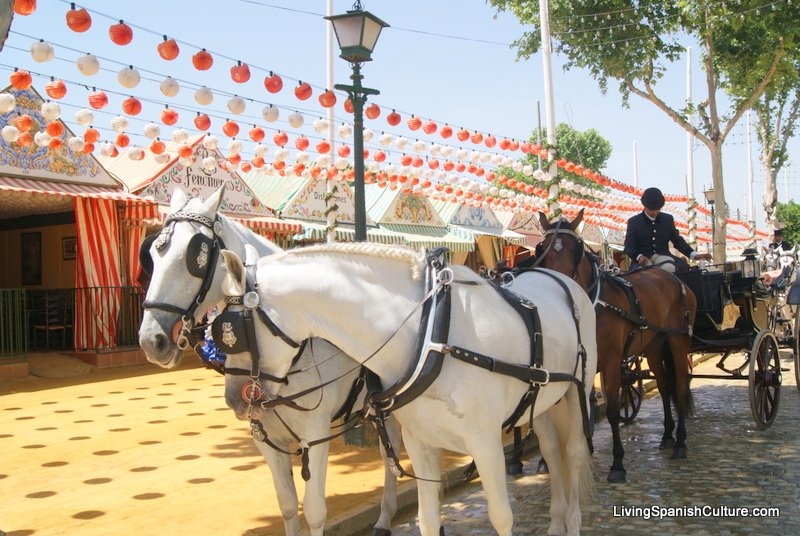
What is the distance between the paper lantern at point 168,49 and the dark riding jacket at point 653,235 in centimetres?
527

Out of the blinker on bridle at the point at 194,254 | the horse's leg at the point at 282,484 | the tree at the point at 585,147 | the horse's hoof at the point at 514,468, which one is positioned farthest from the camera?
the tree at the point at 585,147

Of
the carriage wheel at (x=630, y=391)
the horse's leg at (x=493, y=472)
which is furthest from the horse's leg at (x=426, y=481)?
the carriage wheel at (x=630, y=391)

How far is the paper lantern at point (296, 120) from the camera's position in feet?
31.9

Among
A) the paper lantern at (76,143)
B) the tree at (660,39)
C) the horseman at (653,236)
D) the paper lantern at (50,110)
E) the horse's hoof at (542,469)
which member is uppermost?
the tree at (660,39)

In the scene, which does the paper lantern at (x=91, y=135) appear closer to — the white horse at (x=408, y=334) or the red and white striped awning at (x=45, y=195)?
the red and white striped awning at (x=45, y=195)

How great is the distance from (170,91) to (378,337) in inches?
240

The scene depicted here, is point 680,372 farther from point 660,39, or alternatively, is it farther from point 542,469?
point 660,39

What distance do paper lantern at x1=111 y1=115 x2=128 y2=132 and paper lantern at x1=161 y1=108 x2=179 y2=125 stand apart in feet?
1.60

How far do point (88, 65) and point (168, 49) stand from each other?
0.84 meters

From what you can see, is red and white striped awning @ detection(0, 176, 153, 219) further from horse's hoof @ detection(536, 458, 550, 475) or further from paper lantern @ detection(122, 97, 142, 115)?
horse's hoof @ detection(536, 458, 550, 475)

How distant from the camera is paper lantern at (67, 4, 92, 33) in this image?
652cm

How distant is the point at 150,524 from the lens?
14.9 feet

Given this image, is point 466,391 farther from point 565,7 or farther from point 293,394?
point 565,7

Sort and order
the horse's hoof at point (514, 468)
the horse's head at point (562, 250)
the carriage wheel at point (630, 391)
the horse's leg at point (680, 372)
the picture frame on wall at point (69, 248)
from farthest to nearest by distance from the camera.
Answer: the picture frame on wall at point (69, 248) < the carriage wheel at point (630, 391) < the horse's leg at point (680, 372) < the horse's hoof at point (514, 468) < the horse's head at point (562, 250)
